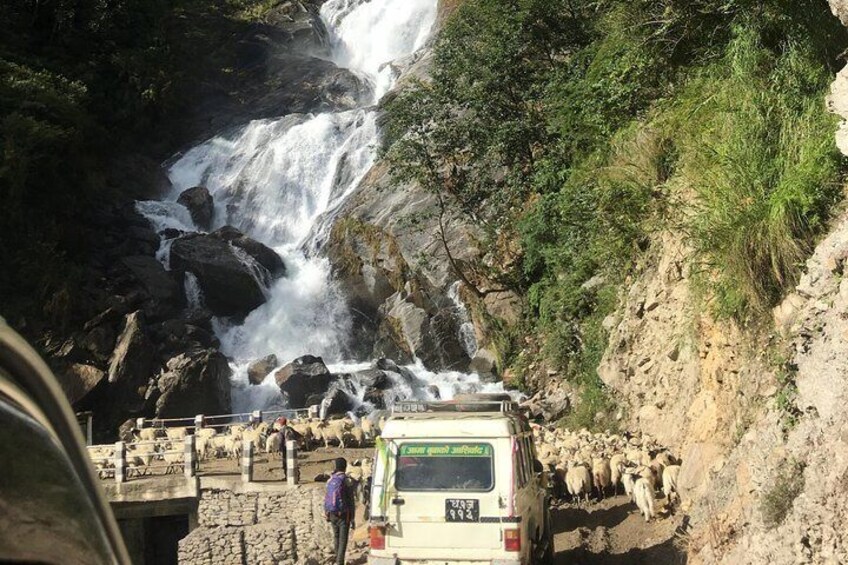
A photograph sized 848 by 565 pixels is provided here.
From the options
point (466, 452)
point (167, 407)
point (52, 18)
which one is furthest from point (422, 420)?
point (52, 18)

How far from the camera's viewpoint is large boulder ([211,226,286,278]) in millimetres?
33875

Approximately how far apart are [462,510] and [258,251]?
2700 centimetres

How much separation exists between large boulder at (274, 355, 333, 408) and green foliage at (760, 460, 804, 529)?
20.7 m

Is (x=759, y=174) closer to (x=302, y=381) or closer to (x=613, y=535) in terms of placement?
(x=613, y=535)

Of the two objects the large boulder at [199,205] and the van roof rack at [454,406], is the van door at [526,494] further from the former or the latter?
the large boulder at [199,205]

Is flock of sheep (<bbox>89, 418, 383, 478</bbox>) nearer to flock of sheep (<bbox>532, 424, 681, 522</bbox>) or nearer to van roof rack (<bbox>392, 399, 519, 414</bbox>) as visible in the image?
flock of sheep (<bbox>532, 424, 681, 522</bbox>)

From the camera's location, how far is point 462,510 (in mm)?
8203

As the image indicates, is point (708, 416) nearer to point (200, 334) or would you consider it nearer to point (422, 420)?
point (422, 420)

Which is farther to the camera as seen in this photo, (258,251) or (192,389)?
(258,251)

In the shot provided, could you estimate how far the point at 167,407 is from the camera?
27.6 m

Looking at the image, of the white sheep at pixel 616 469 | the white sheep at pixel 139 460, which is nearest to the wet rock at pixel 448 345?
the white sheep at pixel 139 460

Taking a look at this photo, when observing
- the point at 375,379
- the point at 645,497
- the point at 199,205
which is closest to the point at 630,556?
the point at 645,497

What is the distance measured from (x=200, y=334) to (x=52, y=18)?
2192cm

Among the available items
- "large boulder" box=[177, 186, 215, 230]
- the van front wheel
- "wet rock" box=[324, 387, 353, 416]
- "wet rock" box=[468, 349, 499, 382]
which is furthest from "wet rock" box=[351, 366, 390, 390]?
the van front wheel
